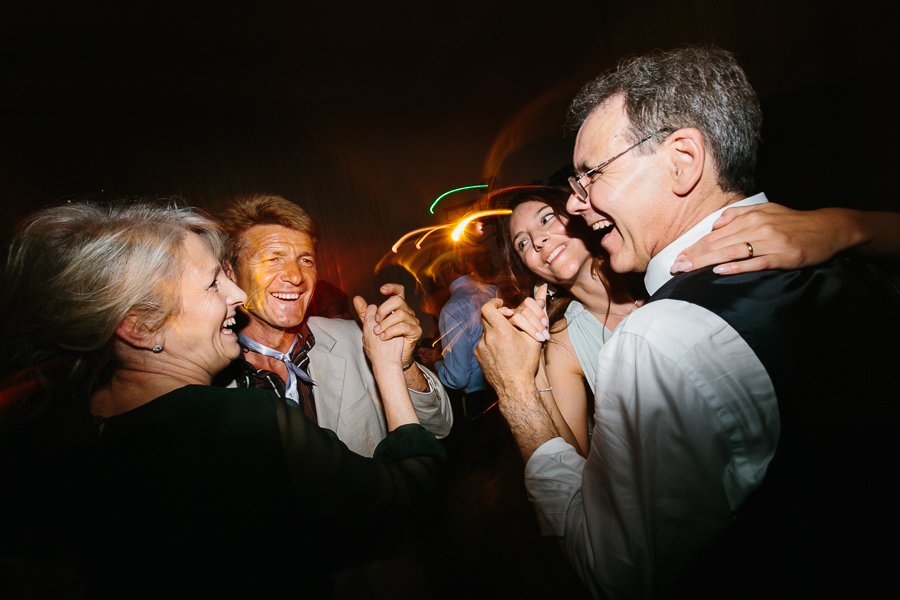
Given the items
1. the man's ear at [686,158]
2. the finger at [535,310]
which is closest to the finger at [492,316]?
the finger at [535,310]

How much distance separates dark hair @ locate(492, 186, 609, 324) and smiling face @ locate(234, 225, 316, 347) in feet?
4.93

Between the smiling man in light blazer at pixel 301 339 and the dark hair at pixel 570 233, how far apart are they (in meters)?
1.10

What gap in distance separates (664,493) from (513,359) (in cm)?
82

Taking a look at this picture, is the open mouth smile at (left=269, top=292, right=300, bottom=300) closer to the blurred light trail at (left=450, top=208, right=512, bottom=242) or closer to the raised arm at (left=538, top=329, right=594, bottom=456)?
the raised arm at (left=538, top=329, right=594, bottom=456)

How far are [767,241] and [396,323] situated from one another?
1.47m

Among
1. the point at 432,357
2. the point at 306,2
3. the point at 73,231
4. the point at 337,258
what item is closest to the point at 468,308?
the point at 432,357

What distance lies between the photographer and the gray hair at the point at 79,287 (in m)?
1.10

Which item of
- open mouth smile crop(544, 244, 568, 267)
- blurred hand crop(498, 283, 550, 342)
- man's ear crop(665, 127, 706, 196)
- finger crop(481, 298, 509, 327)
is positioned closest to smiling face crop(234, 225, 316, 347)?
finger crop(481, 298, 509, 327)

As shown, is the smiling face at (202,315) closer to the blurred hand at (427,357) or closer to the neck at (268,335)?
the neck at (268,335)

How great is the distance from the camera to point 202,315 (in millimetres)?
1299

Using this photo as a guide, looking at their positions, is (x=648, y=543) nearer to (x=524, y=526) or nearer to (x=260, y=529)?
(x=260, y=529)

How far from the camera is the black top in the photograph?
0.90 meters

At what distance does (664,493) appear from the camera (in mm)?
897

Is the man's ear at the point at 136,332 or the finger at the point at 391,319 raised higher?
the man's ear at the point at 136,332
